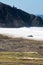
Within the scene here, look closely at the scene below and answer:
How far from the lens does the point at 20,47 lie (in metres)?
33.5

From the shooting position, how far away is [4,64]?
22594 mm

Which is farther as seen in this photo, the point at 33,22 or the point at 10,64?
the point at 33,22

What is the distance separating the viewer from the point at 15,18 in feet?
271

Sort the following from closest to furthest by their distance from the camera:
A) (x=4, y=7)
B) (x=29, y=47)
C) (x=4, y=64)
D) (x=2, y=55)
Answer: (x=4, y=64) < (x=2, y=55) < (x=29, y=47) < (x=4, y=7)

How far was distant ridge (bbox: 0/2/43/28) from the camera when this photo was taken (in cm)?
7831

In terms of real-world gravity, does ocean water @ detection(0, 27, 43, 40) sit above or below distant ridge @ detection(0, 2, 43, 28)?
above

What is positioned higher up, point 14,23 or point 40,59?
point 40,59

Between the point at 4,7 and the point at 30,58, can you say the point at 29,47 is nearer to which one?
the point at 30,58

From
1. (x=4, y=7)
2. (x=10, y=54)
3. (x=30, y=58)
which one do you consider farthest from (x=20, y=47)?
(x=4, y=7)

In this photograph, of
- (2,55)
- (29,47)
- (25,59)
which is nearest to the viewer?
(25,59)

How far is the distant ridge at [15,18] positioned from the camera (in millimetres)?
78312

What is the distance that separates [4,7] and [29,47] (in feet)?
168

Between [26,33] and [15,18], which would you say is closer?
[26,33]

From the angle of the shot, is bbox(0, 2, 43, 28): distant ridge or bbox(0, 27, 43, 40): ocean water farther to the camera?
bbox(0, 2, 43, 28): distant ridge
